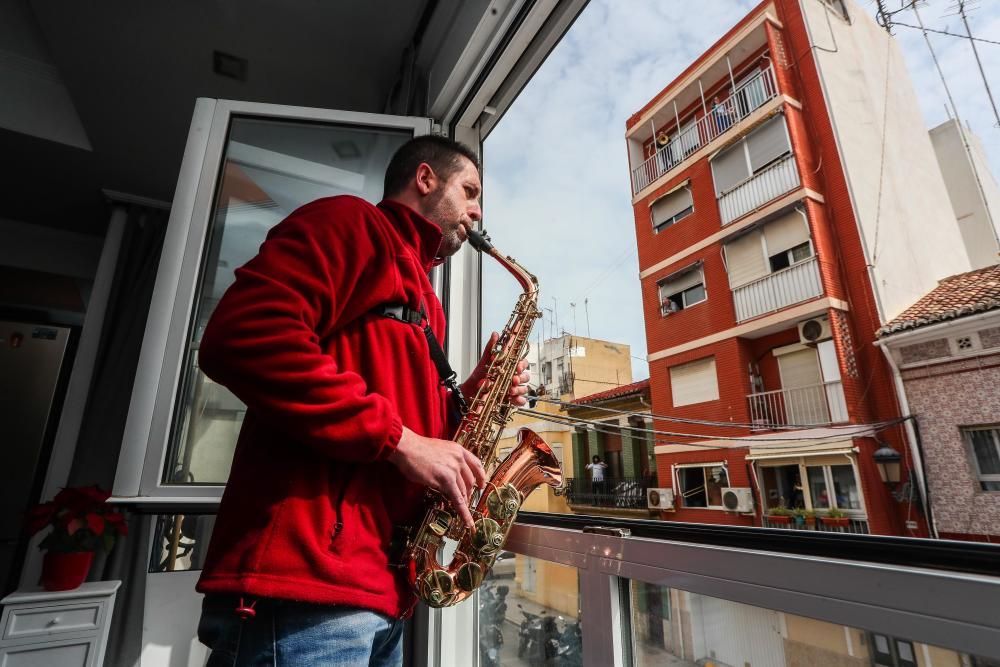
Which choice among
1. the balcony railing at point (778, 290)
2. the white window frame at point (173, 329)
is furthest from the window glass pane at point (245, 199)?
the balcony railing at point (778, 290)

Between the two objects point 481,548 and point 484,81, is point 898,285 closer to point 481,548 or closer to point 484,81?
point 481,548

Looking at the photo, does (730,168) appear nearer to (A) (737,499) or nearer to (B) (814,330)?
(B) (814,330)

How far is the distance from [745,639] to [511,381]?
0.75 metres

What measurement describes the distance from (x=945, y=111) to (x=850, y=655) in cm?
87

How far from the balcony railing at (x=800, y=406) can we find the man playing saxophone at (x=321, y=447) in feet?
1.84

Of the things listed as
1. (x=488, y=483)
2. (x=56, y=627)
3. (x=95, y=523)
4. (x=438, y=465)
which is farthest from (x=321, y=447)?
(x=56, y=627)

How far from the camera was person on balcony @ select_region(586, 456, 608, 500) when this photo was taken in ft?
4.40

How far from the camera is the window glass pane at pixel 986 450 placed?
63cm

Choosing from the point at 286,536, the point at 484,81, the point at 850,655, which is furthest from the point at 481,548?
the point at 484,81

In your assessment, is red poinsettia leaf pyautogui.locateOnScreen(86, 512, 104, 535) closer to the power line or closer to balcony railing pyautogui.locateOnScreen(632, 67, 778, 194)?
the power line

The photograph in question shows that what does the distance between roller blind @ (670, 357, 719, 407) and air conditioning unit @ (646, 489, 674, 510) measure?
211 mm

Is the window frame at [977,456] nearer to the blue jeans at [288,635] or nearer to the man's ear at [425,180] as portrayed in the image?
the blue jeans at [288,635]

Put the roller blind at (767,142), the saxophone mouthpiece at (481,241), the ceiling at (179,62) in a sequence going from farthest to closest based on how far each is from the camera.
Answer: the ceiling at (179,62), the saxophone mouthpiece at (481,241), the roller blind at (767,142)

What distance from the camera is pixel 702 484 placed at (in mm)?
1043
